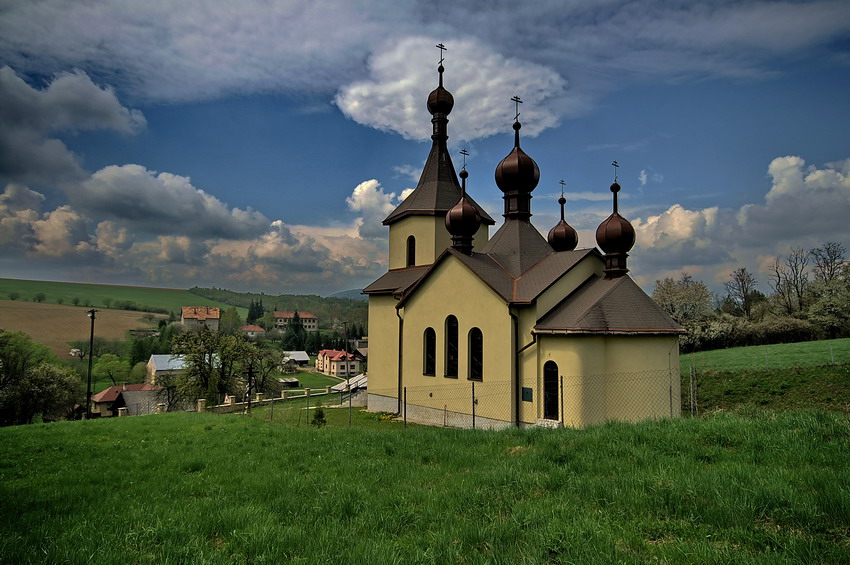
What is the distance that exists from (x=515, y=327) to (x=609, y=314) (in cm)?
292

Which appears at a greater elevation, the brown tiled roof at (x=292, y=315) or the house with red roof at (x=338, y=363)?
the brown tiled roof at (x=292, y=315)

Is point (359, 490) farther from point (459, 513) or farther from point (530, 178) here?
point (530, 178)

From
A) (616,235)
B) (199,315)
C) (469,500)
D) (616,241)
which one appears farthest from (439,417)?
(199,315)

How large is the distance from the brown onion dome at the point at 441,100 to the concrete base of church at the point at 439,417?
13.7 meters

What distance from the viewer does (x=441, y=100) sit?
74.9 ft

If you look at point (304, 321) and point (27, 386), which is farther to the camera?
point (304, 321)

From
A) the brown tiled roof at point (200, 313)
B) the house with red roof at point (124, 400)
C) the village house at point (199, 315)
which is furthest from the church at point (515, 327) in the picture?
the village house at point (199, 315)

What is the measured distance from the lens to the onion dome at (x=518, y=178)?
19.1 m

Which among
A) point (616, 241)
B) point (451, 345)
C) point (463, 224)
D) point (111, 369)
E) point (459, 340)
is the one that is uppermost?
point (463, 224)

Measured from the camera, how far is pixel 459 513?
481cm

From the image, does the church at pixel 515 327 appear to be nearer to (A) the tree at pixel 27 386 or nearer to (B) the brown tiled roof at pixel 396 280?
(B) the brown tiled roof at pixel 396 280

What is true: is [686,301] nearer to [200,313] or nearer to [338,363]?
[338,363]

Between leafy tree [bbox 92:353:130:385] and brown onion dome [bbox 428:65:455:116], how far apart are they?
5246cm

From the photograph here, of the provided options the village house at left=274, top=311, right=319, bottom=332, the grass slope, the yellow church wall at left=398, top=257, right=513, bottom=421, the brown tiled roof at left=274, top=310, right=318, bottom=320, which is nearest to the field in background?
the brown tiled roof at left=274, top=310, right=318, bottom=320
